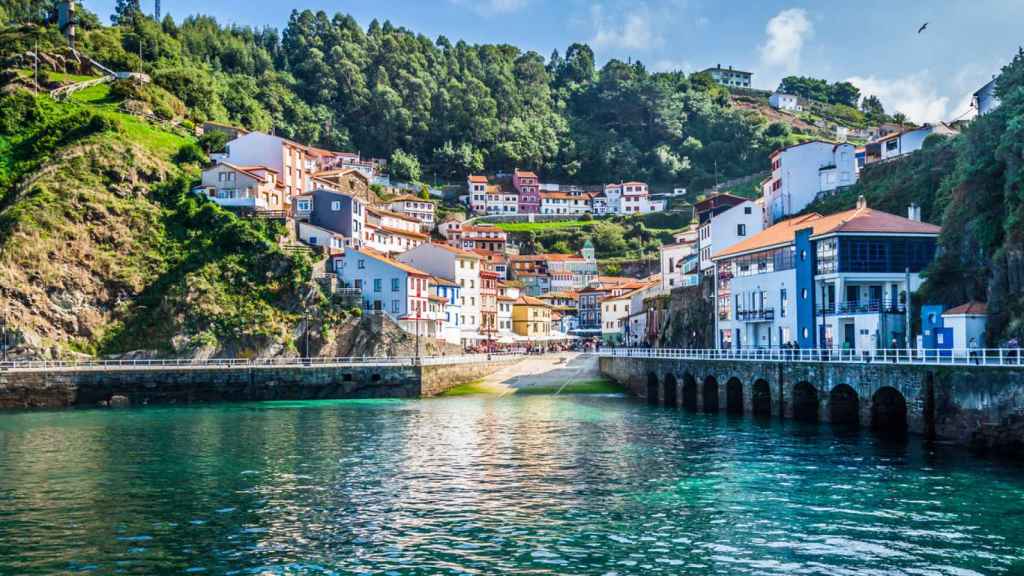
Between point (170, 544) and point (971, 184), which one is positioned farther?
point (971, 184)

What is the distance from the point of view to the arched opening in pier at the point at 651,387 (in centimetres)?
7794

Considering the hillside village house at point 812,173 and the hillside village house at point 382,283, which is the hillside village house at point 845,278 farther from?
the hillside village house at point 382,283

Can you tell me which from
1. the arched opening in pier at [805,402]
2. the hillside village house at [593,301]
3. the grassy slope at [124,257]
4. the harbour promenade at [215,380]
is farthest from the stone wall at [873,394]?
the hillside village house at [593,301]

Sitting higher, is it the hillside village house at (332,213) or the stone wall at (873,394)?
the hillside village house at (332,213)

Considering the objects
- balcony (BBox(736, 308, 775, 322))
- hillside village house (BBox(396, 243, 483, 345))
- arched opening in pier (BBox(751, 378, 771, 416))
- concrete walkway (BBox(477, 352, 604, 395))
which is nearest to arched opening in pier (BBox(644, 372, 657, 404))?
balcony (BBox(736, 308, 775, 322))

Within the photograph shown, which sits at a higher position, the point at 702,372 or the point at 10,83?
the point at 10,83

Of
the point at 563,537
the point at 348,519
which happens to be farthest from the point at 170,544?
the point at 563,537

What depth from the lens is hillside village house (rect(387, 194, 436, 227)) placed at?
156 metres

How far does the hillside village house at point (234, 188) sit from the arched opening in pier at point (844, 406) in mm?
73982

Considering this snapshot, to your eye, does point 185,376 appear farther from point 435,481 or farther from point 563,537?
point 563,537

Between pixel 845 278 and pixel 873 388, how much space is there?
48.5ft

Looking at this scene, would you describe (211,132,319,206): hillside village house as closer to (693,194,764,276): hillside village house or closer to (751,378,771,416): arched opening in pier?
(693,194,764,276): hillside village house

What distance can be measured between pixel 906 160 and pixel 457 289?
53464mm

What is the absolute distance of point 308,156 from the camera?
135 m
